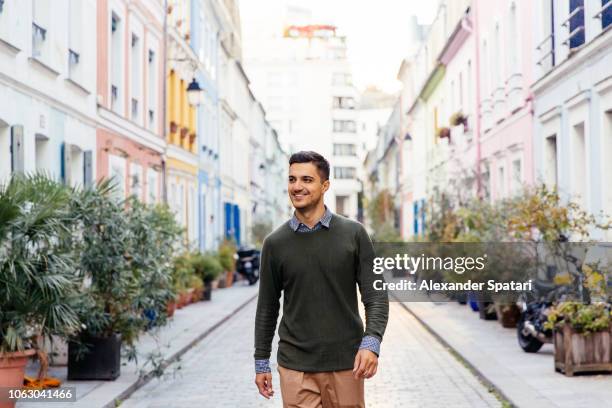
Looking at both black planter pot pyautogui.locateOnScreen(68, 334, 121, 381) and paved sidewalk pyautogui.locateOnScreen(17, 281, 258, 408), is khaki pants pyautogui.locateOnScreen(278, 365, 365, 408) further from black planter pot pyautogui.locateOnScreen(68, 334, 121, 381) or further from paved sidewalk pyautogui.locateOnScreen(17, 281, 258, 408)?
black planter pot pyautogui.locateOnScreen(68, 334, 121, 381)

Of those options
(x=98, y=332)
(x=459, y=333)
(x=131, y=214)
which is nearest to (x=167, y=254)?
(x=131, y=214)

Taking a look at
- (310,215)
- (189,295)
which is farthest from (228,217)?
(310,215)

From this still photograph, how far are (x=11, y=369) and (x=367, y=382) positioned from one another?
4249mm

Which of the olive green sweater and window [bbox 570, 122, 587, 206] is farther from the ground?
window [bbox 570, 122, 587, 206]

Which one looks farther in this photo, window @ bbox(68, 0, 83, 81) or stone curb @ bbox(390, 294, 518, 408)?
window @ bbox(68, 0, 83, 81)

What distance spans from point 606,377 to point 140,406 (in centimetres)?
480

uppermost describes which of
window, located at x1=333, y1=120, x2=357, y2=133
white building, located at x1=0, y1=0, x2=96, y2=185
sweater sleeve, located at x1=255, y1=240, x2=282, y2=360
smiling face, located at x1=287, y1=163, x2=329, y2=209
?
window, located at x1=333, y1=120, x2=357, y2=133

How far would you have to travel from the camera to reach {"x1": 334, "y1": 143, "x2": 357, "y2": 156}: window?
373 feet

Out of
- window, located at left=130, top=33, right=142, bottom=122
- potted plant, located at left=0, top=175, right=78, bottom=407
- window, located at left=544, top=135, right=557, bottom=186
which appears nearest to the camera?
potted plant, located at left=0, top=175, right=78, bottom=407

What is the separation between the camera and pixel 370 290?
193 inches

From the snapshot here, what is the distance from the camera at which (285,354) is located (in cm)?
496

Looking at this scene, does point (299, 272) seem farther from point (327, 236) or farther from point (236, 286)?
point (236, 286)

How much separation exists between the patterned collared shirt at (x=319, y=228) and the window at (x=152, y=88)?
19825 mm

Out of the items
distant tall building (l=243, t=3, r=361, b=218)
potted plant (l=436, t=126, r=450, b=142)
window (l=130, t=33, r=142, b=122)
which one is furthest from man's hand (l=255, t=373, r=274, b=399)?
distant tall building (l=243, t=3, r=361, b=218)
